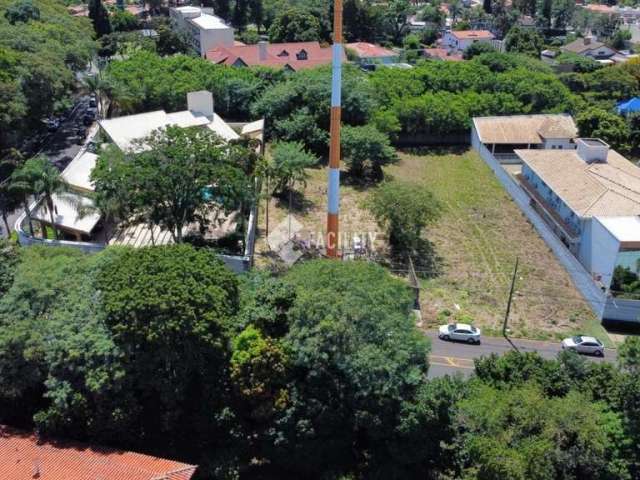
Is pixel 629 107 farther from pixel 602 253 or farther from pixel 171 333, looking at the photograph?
pixel 171 333

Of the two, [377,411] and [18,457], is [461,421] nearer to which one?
[377,411]

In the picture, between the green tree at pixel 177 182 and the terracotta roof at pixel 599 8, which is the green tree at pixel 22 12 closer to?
the green tree at pixel 177 182

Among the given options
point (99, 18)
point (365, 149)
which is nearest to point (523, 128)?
point (365, 149)

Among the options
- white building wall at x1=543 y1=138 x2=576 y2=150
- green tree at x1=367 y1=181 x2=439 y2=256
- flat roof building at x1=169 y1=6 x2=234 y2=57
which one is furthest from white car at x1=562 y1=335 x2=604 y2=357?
flat roof building at x1=169 y1=6 x2=234 y2=57

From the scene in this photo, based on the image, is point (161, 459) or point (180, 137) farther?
point (180, 137)

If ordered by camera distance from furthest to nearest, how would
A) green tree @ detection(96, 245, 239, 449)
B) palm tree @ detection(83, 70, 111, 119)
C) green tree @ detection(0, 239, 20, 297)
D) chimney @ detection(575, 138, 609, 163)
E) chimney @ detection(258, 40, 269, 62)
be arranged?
chimney @ detection(258, 40, 269, 62) → palm tree @ detection(83, 70, 111, 119) → chimney @ detection(575, 138, 609, 163) → green tree @ detection(0, 239, 20, 297) → green tree @ detection(96, 245, 239, 449)

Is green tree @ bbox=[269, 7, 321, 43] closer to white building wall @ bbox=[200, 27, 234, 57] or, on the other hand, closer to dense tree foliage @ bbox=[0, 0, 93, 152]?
white building wall @ bbox=[200, 27, 234, 57]

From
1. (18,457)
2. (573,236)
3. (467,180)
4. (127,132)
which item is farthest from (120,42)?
(18,457)
